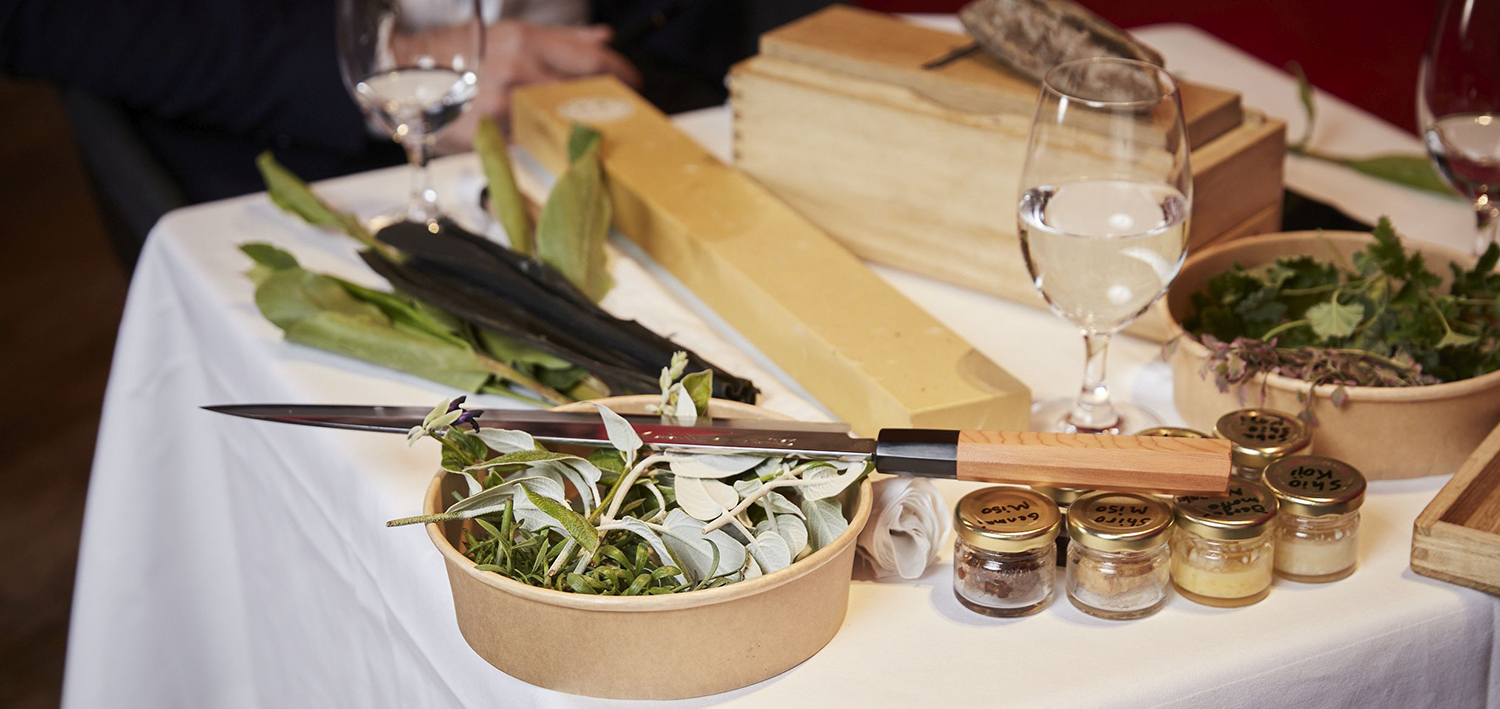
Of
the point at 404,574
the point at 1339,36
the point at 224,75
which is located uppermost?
the point at 404,574

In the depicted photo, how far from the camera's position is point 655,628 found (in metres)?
0.54

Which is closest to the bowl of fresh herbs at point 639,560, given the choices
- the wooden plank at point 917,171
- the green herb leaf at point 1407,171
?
the wooden plank at point 917,171

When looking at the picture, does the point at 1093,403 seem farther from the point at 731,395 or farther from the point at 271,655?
the point at 271,655

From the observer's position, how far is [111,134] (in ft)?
5.55

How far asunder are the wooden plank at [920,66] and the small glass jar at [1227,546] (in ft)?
1.20

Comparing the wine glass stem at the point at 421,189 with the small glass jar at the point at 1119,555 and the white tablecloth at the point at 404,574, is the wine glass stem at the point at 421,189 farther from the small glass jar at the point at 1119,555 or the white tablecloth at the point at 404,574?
the small glass jar at the point at 1119,555

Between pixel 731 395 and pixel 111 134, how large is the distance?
50.0 inches

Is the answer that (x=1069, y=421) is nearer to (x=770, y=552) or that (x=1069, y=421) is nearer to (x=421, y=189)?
(x=770, y=552)

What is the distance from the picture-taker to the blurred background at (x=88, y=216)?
1.78 m

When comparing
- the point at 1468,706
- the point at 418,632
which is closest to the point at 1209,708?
the point at 1468,706

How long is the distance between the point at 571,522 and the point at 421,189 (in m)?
0.68

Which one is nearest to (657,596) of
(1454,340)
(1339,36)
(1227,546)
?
(1227,546)

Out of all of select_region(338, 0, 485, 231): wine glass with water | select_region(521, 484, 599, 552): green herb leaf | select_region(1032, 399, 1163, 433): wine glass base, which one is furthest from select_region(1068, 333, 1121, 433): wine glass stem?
select_region(338, 0, 485, 231): wine glass with water

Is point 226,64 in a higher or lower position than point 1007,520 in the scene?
lower
